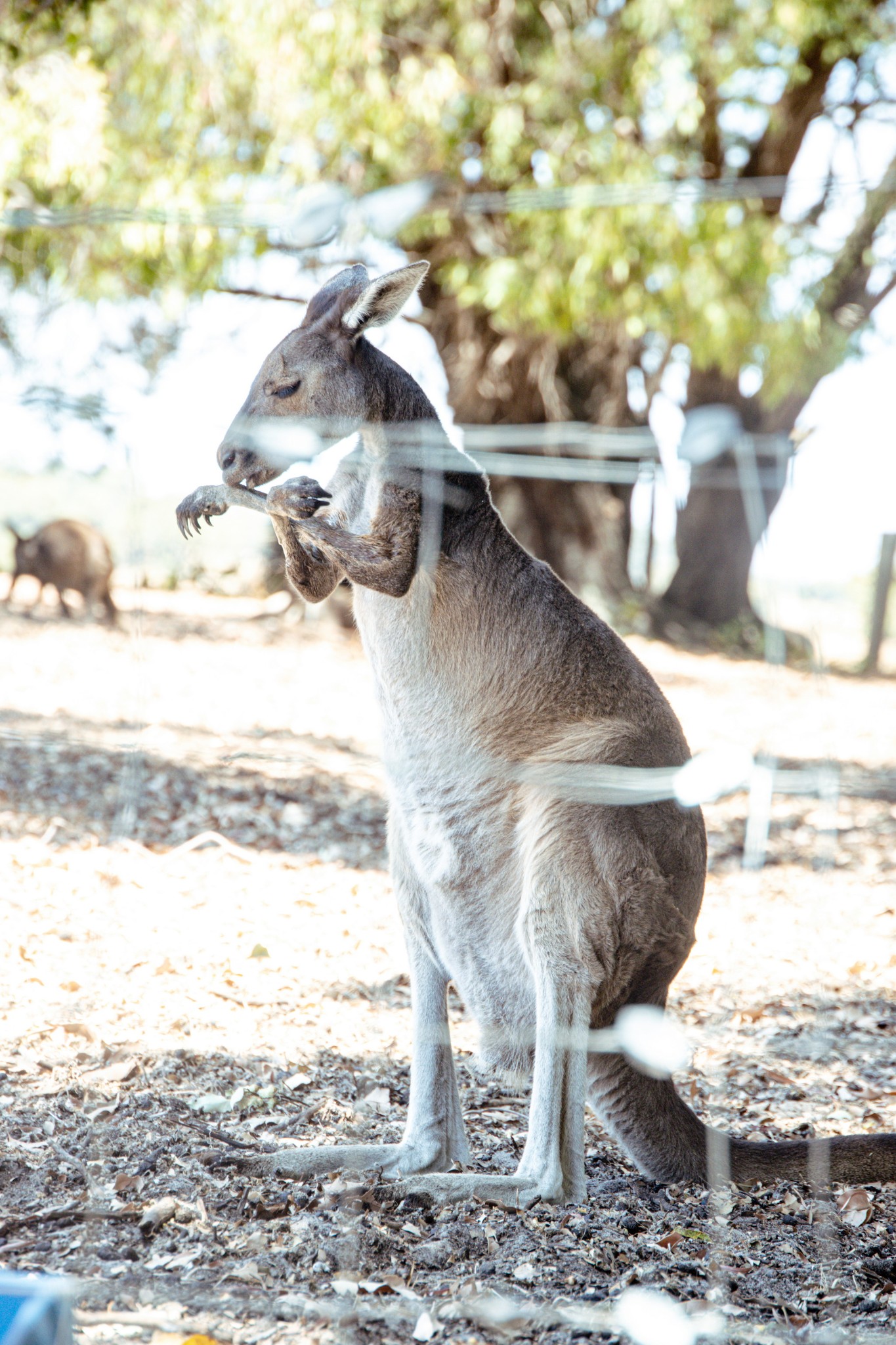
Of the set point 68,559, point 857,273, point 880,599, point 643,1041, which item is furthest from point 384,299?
point 857,273

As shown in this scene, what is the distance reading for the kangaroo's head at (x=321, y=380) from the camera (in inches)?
89.7

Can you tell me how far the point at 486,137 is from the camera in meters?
7.39

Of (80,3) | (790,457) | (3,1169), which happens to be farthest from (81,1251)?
(80,3)

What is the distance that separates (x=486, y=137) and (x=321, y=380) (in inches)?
228

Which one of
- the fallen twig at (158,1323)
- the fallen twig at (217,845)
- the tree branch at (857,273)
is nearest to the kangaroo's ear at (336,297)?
the fallen twig at (158,1323)

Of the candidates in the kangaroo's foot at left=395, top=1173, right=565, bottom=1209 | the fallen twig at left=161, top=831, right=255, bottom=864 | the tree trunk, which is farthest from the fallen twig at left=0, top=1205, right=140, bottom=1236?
the tree trunk

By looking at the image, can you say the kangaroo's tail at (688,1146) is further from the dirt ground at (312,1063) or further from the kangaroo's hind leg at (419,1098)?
the kangaroo's hind leg at (419,1098)

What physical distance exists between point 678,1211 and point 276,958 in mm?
1681

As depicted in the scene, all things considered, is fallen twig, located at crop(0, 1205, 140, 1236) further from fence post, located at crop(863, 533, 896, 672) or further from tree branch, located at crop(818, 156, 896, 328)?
tree branch, located at crop(818, 156, 896, 328)

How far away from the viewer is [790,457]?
2.76 metres

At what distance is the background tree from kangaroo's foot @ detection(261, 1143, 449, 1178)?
4.64 metres

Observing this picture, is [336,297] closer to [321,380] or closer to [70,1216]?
[321,380]

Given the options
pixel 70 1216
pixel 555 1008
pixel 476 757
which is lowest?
pixel 70 1216

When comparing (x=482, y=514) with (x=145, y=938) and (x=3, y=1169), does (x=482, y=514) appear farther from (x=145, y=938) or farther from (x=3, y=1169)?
(x=145, y=938)
